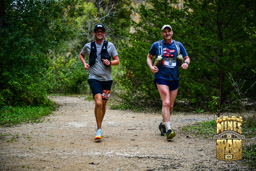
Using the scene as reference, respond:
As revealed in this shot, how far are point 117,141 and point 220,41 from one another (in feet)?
16.2

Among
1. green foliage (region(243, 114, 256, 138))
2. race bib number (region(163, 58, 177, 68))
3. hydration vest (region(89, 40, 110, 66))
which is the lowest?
green foliage (region(243, 114, 256, 138))

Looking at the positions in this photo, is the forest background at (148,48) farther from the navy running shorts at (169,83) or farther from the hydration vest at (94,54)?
the hydration vest at (94,54)

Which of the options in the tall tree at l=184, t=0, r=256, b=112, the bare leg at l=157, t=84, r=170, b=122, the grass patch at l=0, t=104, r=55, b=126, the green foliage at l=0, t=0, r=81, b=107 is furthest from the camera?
the green foliage at l=0, t=0, r=81, b=107

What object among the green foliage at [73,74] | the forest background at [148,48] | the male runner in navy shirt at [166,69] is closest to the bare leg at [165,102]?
the male runner in navy shirt at [166,69]

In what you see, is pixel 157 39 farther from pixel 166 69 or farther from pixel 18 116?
pixel 18 116

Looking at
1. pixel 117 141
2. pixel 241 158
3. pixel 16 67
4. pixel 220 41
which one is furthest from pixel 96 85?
pixel 16 67

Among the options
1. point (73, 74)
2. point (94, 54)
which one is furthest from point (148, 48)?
point (73, 74)

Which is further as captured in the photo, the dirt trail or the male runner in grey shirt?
the male runner in grey shirt

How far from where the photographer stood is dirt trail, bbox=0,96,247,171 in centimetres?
448

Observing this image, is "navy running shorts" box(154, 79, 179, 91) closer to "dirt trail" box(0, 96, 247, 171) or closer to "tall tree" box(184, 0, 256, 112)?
"dirt trail" box(0, 96, 247, 171)

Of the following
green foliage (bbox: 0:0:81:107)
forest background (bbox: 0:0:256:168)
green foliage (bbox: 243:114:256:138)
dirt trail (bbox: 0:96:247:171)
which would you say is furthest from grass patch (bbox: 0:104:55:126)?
green foliage (bbox: 243:114:256:138)

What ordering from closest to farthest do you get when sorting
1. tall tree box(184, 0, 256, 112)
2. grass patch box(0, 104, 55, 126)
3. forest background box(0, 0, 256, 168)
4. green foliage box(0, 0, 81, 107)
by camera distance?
grass patch box(0, 104, 55, 126), tall tree box(184, 0, 256, 112), forest background box(0, 0, 256, 168), green foliage box(0, 0, 81, 107)

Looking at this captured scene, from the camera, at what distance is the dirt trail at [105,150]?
4477mm

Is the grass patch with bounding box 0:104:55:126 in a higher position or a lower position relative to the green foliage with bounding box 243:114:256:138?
lower
